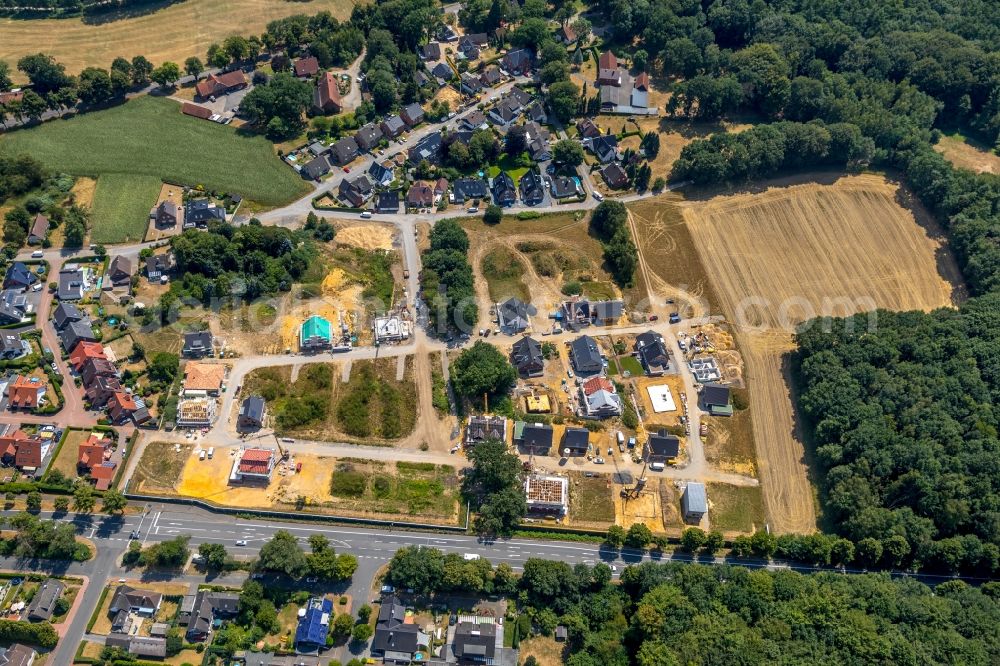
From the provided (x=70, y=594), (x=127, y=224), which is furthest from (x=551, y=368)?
(x=127, y=224)

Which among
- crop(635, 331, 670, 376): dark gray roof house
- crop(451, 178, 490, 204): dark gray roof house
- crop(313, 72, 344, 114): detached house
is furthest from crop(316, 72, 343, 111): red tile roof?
crop(635, 331, 670, 376): dark gray roof house

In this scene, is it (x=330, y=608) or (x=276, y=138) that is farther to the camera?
(x=276, y=138)

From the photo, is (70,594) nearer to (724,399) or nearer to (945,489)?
(724,399)

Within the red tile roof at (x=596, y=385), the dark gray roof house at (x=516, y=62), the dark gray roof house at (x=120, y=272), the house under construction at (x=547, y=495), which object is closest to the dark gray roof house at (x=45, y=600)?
the dark gray roof house at (x=120, y=272)

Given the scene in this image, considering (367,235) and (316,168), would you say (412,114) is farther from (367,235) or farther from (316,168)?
(367,235)

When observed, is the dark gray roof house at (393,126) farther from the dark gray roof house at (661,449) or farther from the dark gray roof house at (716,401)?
the dark gray roof house at (661,449)

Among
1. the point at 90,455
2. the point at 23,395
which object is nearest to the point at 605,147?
the point at 90,455
